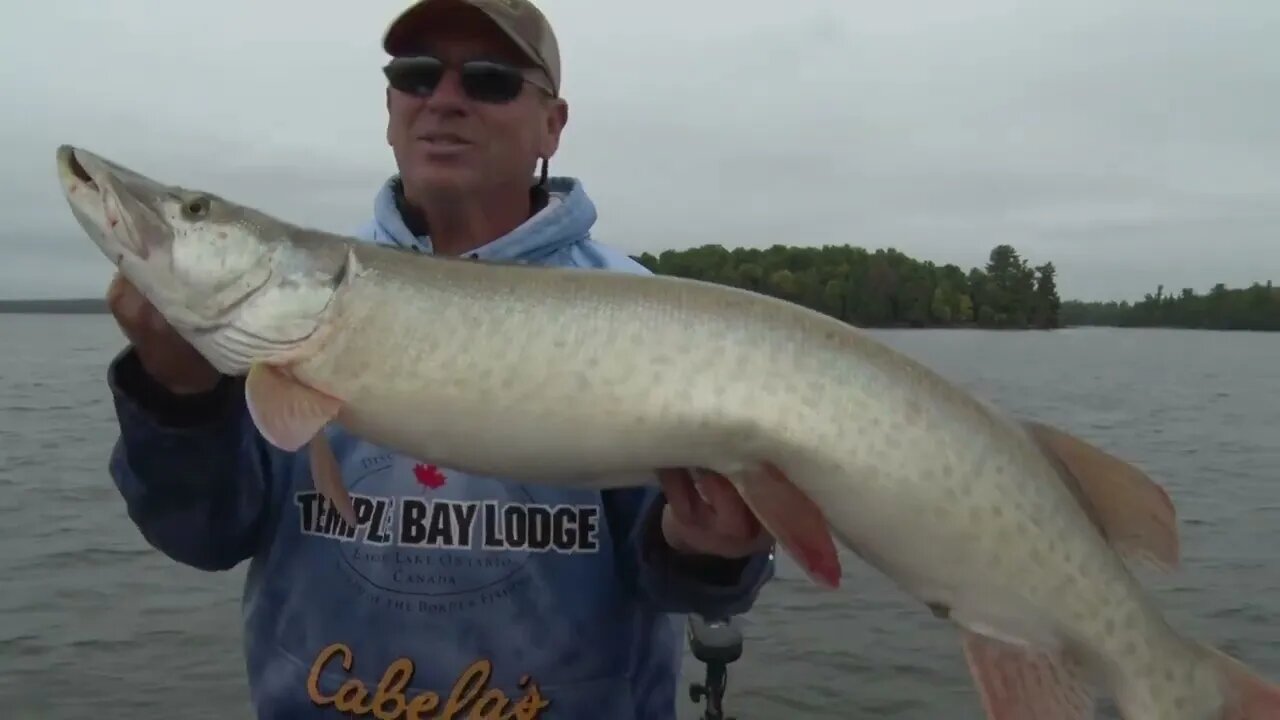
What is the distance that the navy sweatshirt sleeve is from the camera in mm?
2619

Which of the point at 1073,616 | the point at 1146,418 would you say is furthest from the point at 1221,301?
the point at 1073,616

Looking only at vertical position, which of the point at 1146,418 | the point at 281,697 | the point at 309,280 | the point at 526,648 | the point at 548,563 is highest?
the point at 309,280

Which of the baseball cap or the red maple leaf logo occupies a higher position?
the baseball cap

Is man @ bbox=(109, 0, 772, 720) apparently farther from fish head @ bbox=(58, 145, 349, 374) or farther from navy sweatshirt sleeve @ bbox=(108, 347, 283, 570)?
fish head @ bbox=(58, 145, 349, 374)

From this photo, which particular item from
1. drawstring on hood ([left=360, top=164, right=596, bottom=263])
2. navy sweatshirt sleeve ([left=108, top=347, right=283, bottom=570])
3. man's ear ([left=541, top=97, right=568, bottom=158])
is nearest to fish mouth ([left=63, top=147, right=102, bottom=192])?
navy sweatshirt sleeve ([left=108, top=347, right=283, bottom=570])

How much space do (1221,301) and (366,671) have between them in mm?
133359

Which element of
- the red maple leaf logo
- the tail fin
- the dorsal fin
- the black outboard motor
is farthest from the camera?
the black outboard motor

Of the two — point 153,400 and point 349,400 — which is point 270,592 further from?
point 349,400

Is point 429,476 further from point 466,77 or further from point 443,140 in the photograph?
point 466,77

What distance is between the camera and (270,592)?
3.03 metres

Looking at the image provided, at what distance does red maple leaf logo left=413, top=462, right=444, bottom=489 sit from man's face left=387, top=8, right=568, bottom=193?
796mm

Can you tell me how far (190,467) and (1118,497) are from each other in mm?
2291

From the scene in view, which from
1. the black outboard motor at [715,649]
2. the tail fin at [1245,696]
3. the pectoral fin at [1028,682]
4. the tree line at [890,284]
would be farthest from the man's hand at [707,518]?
the tree line at [890,284]

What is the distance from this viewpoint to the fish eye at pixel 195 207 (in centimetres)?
249
